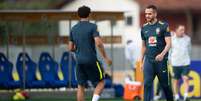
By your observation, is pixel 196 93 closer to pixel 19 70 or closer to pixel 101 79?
pixel 19 70

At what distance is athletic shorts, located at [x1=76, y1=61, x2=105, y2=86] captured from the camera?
52.8ft

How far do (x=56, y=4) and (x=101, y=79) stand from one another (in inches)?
2042

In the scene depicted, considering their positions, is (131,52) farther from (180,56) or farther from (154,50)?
(154,50)

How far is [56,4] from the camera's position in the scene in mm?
67750

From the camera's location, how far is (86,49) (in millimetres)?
15984

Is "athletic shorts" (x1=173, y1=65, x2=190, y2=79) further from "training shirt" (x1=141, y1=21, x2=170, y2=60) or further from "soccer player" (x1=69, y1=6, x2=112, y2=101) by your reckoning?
"soccer player" (x1=69, y1=6, x2=112, y2=101)

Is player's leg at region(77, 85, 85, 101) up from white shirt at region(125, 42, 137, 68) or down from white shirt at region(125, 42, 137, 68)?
up

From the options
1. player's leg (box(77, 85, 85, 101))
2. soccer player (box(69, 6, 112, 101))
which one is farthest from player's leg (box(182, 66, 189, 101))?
player's leg (box(77, 85, 85, 101))

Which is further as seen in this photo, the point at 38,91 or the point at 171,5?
the point at 171,5

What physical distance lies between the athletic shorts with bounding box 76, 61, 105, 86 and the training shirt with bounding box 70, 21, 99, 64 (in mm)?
117

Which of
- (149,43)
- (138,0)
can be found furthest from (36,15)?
(138,0)

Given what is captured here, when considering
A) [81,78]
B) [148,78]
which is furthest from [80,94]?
[148,78]

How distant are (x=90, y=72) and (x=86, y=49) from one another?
1.47 ft

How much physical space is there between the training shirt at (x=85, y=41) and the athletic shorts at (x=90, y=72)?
12cm
